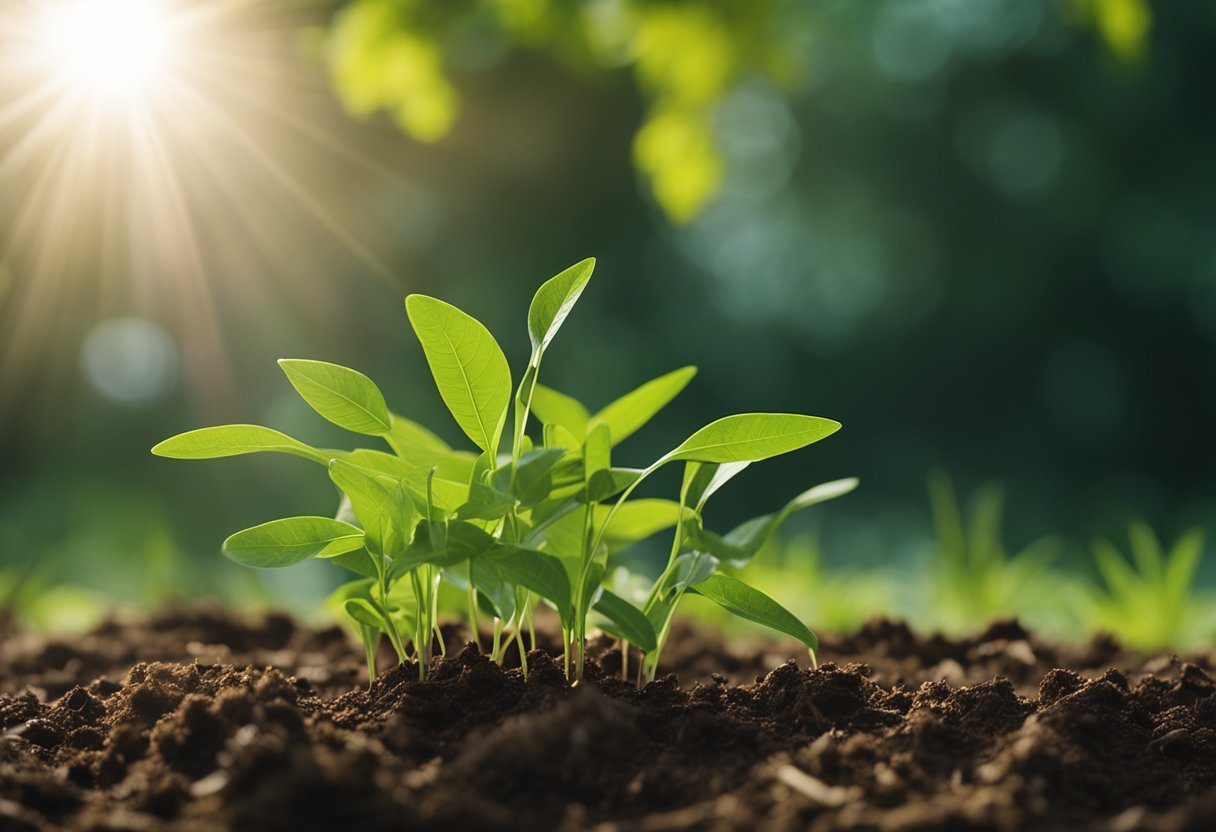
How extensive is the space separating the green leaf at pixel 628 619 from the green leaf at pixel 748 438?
0.19 m

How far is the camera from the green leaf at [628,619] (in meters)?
1.22

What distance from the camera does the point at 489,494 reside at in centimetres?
117

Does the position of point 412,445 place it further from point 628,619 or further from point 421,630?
point 628,619

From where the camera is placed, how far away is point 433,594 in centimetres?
142

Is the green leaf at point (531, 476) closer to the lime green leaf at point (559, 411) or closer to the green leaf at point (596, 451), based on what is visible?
the green leaf at point (596, 451)

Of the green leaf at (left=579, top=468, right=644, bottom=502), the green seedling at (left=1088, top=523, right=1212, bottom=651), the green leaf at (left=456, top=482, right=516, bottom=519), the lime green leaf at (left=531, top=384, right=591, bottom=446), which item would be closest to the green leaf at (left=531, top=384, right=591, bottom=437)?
the lime green leaf at (left=531, top=384, right=591, bottom=446)

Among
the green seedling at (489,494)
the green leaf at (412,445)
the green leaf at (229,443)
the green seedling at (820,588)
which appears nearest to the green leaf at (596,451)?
the green seedling at (489,494)

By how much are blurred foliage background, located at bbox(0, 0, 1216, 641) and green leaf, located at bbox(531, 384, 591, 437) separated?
2065 millimetres

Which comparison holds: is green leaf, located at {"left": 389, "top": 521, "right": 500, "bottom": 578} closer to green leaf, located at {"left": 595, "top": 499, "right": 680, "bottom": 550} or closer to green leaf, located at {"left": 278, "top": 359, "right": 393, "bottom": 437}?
green leaf, located at {"left": 278, "top": 359, "right": 393, "bottom": 437}

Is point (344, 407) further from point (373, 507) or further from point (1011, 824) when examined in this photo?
point (1011, 824)

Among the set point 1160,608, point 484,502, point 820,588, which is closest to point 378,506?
point 484,502

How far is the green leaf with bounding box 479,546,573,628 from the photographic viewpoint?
120cm

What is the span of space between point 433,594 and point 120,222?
5.33 meters

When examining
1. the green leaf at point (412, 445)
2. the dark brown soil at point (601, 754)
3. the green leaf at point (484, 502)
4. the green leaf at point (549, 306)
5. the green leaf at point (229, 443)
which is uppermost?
the green leaf at point (549, 306)
